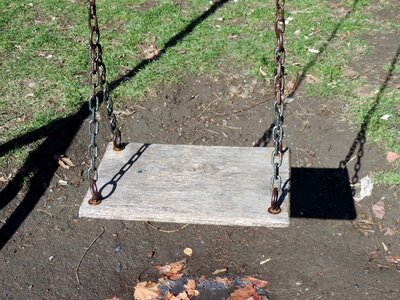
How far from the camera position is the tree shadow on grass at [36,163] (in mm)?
4355

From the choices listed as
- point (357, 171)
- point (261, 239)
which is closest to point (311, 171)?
point (357, 171)

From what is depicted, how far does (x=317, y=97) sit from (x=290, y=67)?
0.52 metres

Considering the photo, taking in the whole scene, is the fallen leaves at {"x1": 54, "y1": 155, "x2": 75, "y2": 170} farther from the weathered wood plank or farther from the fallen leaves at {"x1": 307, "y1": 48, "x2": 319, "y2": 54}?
the fallen leaves at {"x1": 307, "y1": 48, "x2": 319, "y2": 54}

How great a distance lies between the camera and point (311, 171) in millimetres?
4605

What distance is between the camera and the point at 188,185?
326cm

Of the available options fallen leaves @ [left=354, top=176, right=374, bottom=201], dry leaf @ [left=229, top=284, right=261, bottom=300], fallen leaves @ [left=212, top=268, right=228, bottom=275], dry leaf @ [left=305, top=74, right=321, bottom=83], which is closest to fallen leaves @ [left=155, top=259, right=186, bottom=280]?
fallen leaves @ [left=212, top=268, right=228, bottom=275]

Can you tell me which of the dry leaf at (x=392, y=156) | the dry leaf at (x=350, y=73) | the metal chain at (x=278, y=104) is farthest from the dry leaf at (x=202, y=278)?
the dry leaf at (x=350, y=73)

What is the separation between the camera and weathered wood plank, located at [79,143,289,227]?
302 centimetres

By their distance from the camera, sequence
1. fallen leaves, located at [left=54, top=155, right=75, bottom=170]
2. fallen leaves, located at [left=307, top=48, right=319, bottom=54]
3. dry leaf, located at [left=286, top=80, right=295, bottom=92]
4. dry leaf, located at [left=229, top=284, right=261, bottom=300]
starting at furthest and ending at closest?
fallen leaves, located at [left=307, top=48, right=319, bottom=54]
dry leaf, located at [left=286, top=80, right=295, bottom=92]
fallen leaves, located at [left=54, top=155, right=75, bottom=170]
dry leaf, located at [left=229, top=284, right=261, bottom=300]

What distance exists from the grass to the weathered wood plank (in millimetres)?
1643

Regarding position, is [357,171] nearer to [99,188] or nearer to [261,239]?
[261,239]

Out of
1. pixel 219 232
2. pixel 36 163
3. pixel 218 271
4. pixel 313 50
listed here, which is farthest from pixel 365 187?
pixel 36 163

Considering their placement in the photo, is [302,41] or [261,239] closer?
[261,239]

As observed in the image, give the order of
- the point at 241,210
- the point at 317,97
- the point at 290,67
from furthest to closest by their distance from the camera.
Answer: the point at 290,67, the point at 317,97, the point at 241,210
